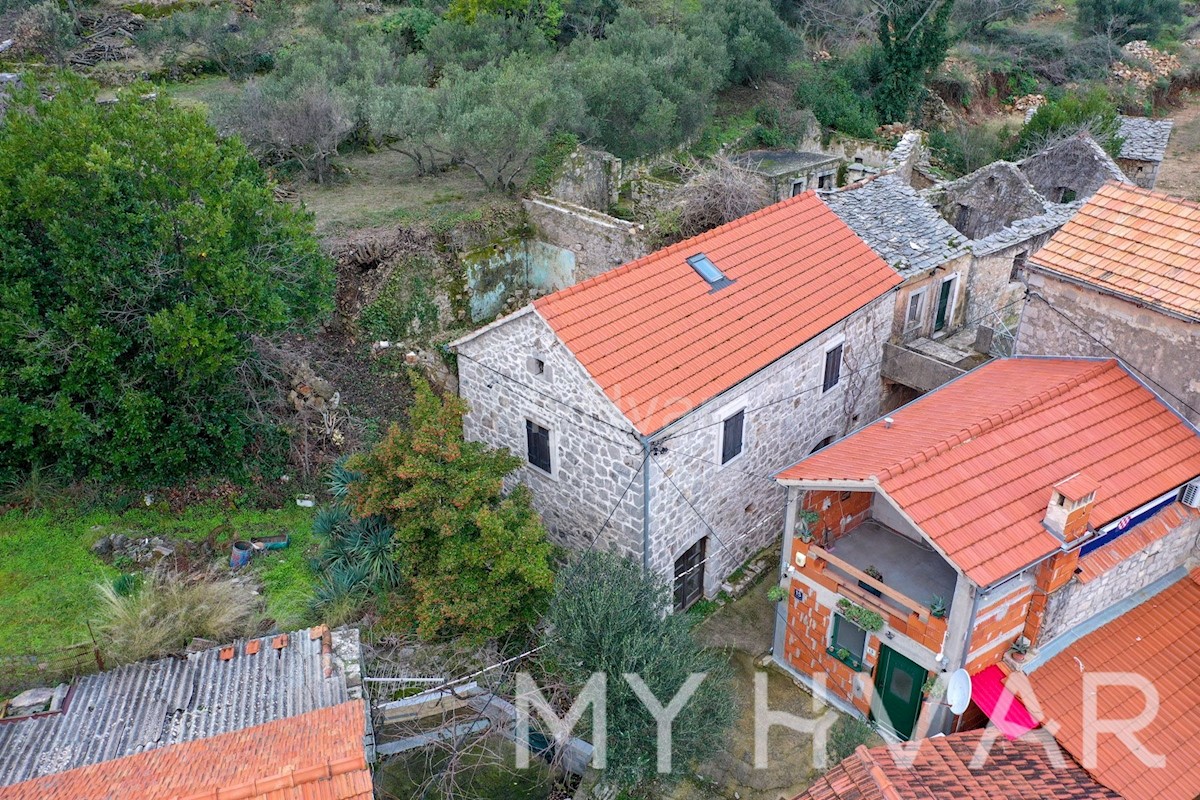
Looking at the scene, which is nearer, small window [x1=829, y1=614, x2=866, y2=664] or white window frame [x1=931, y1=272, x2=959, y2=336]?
small window [x1=829, y1=614, x2=866, y2=664]

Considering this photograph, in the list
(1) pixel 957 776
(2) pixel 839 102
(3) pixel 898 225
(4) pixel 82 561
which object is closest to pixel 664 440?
(1) pixel 957 776

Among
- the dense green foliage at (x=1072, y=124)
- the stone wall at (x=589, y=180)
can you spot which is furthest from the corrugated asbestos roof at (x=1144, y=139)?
the stone wall at (x=589, y=180)

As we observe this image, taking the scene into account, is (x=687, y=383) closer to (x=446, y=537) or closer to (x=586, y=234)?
(x=446, y=537)

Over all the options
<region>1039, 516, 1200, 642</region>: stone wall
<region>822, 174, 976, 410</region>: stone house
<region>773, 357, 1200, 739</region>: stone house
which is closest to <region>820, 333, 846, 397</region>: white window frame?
<region>822, 174, 976, 410</region>: stone house

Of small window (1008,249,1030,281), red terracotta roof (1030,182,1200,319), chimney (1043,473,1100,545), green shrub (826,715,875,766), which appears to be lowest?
green shrub (826,715,875,766)

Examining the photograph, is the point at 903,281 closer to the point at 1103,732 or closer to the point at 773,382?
the point at 773,382

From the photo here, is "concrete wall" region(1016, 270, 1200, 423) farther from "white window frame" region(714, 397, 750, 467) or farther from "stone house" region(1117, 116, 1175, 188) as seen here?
"stone house" region(1117, 116, 1175, 188)

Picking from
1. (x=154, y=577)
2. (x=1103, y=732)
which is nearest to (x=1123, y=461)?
(x=1103, y=732)
